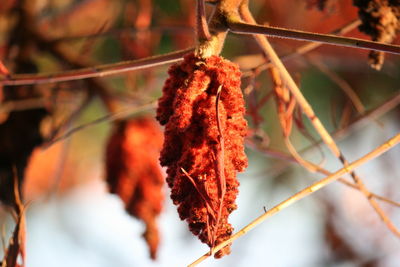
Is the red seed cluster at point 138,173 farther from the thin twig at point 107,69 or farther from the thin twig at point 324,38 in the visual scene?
the thin twig at point 324,38

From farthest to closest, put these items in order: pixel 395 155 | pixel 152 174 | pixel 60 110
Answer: pixel 395 155 → pixel 60 110 → pixel 152 174

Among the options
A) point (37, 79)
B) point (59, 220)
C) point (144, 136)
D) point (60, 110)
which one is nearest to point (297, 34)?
point (37, 79)

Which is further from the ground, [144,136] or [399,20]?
[144,136]

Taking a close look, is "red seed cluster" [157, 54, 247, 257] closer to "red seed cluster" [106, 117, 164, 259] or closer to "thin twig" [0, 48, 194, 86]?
"thin twig" [0, 48, 194, 86]

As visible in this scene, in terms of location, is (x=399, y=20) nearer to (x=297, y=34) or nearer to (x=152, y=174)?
(x=297, y=34)

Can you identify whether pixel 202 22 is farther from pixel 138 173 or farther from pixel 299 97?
pixel 138 173

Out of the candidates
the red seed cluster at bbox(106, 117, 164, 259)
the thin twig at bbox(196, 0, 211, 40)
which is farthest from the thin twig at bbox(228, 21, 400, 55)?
the red seed cluster at bbox(106, 117, 164, 259)
